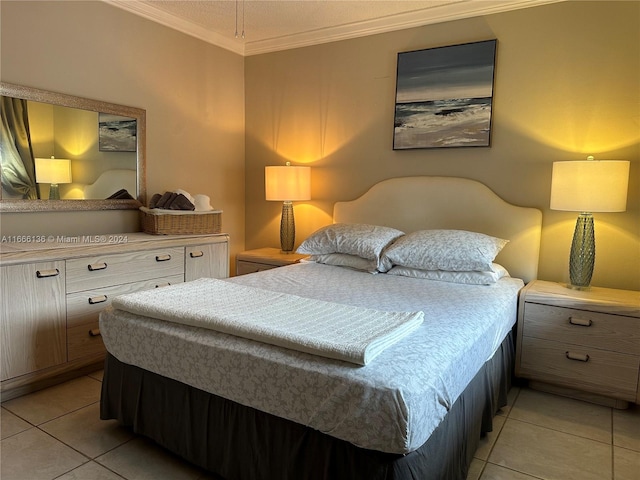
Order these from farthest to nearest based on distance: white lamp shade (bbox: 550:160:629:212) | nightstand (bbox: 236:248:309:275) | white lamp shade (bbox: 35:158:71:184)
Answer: nightstand (bbox: 236:248:309:275) < white lamp shade (bbox: 35:158:71:184) < white lamp shade (bbox: 550:160:629:212)

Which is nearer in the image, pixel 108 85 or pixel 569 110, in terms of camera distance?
pixel 569 110

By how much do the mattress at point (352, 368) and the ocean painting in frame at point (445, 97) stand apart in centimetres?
133

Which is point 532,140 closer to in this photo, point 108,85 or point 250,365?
point 250,365

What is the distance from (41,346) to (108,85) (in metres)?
1.73

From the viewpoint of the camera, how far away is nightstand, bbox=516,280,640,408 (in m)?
2.23

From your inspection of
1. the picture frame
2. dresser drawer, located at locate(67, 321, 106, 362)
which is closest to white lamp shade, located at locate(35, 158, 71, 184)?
the picture frame

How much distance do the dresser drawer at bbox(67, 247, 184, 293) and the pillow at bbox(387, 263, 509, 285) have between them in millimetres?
1420

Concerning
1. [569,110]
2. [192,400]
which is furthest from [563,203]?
[192,400]

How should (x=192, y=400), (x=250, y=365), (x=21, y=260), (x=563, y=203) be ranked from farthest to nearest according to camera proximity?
1. (x=563, y=203)
2. (x=21, y=260)
3. (x=192, y=400)
4. (x=250, y=365)

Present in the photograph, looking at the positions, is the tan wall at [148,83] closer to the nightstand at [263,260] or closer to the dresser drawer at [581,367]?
the nightstand at [263,260]

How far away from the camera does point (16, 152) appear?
8.41 ft

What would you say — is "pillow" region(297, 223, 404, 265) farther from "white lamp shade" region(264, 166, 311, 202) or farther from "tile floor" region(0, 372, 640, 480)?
"tile floor" region(0, 372, 640, 480)

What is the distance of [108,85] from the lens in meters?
3.00

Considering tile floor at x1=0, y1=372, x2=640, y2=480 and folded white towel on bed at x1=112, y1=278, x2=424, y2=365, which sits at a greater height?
folded white towel on bed at x1=112, y1=278, x2=424, y2=365
